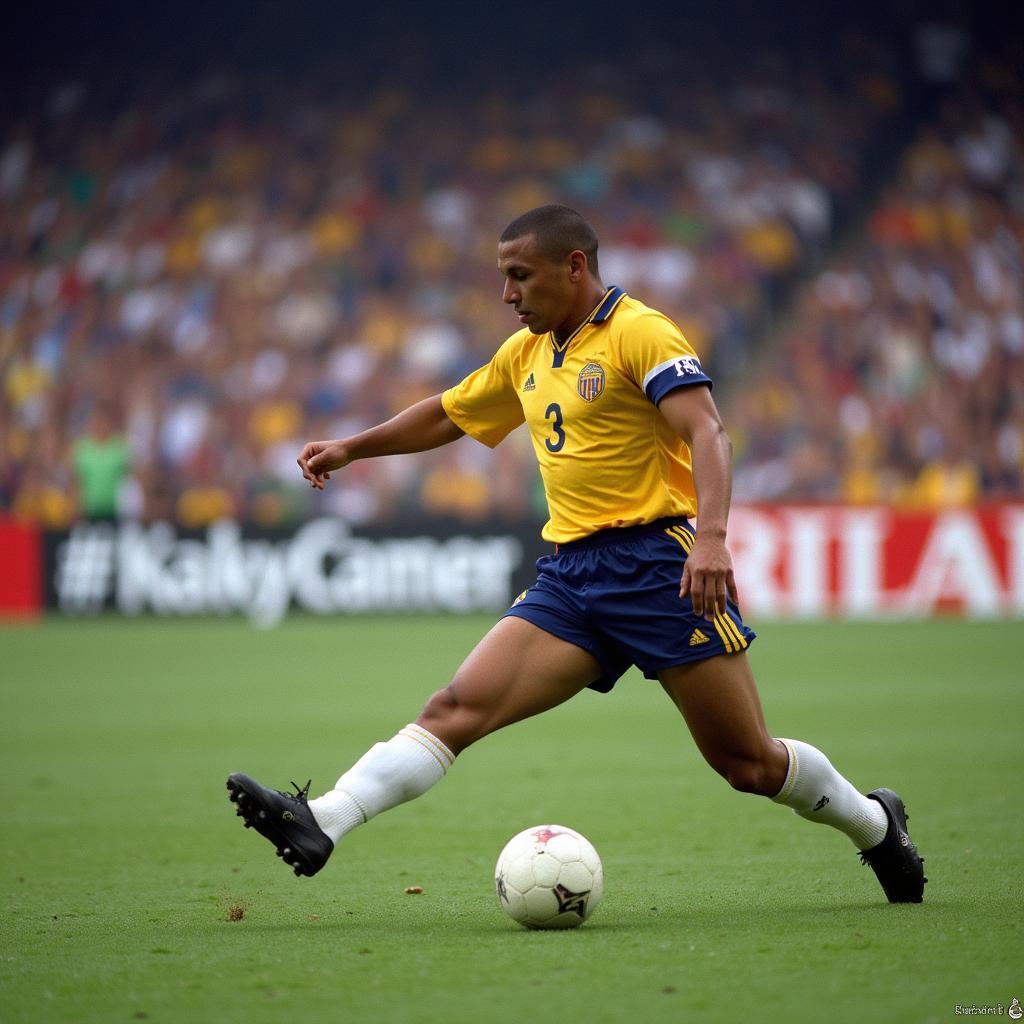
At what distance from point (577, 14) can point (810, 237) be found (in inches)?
235

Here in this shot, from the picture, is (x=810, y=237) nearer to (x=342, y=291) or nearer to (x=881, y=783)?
(x=342, y=291)

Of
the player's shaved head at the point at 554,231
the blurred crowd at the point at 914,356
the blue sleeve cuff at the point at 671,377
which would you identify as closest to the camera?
the blue sleeve cuff at the point at 671,377

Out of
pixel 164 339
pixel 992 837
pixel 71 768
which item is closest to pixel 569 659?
pixel 992 837

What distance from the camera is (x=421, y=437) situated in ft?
18.9

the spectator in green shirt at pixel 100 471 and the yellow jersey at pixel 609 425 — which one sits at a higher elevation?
the spectator in green shirt at pixel 100 471

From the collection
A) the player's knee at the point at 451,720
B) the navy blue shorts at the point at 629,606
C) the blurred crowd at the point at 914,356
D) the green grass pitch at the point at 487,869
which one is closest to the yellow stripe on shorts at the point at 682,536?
the navy blue shorts at the point at 629,606

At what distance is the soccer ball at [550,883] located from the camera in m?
4.88

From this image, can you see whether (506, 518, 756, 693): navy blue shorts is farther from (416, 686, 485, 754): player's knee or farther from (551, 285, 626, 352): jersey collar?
(551, 285, 626, 352): jersey collar

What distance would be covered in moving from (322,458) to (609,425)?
111 cm

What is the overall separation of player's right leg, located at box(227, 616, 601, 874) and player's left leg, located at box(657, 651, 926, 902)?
33 cm

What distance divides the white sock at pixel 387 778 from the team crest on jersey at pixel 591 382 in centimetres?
115

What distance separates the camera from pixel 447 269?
24453 mm

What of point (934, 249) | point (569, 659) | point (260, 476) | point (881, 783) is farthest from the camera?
point (934, 249)

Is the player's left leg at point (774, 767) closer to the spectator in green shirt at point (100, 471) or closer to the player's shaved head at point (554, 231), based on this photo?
the player's shaved head at point (554, 231)
